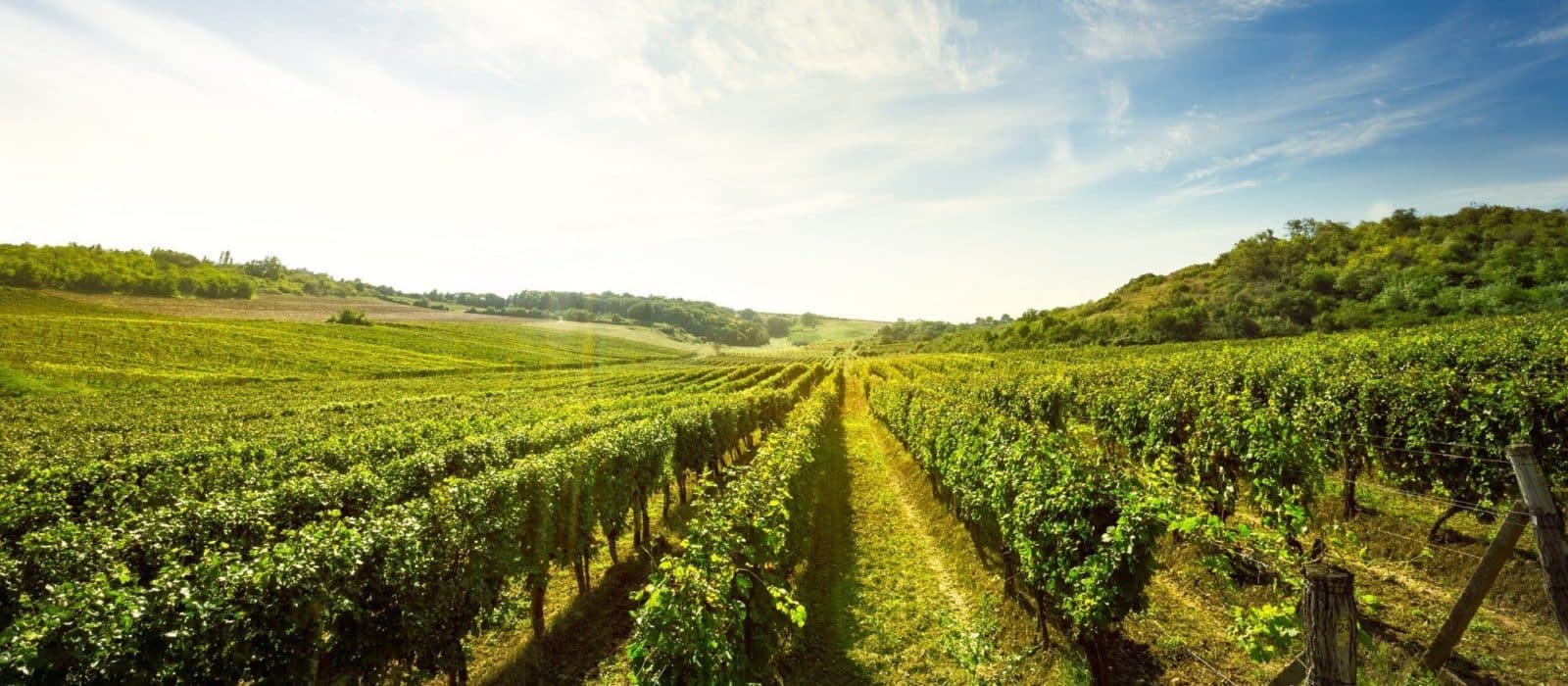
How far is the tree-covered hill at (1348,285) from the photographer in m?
46.1

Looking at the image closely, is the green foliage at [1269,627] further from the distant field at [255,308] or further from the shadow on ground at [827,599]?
the distant field at [255,308]

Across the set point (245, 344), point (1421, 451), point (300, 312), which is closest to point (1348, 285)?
point (1421, 451)

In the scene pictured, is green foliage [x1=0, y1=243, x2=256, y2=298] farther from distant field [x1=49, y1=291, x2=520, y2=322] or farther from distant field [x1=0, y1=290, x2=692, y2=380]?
distant field [x1=0, y1=290, x2=692, y2=380]

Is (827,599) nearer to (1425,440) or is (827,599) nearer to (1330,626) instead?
(1330,626)

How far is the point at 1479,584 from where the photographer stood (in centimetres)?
588

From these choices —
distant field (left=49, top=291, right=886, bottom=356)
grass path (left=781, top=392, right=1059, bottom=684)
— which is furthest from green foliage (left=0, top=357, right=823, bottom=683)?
distant field (left=49, top=291, right=886, bottom=356)

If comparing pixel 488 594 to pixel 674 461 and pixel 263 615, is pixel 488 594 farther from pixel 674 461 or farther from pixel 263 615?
pixel 674 461

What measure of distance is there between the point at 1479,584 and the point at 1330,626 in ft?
12.0

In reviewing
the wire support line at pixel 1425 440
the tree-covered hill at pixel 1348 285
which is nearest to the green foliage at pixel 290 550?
the wire support line at pixel 1425 440

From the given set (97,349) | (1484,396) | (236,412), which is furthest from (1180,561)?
(97,349)

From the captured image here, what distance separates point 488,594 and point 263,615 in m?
3.42

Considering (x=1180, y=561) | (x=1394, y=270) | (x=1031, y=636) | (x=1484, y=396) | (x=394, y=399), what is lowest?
(x=394, y=399)

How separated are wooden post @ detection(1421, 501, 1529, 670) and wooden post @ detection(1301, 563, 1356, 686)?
2716 mm

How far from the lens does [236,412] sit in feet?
114
